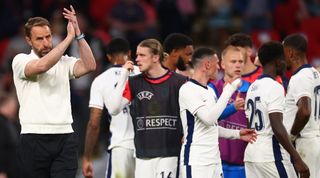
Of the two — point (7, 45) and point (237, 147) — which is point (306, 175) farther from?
point (7, 45)

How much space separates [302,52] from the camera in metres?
12.9

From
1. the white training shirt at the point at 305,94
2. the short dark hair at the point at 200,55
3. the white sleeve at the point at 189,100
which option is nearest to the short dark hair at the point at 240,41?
the white training shirt at the point at 305,94

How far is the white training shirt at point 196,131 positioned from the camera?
11820mm

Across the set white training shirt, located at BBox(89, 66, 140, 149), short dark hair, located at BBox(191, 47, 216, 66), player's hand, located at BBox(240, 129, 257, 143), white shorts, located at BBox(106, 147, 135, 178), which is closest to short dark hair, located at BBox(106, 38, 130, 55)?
white training shirt, located at BBox(89, 66, 140, 149)

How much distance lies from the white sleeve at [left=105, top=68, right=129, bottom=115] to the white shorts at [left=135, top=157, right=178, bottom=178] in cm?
65

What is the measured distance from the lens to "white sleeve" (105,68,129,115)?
12148mm

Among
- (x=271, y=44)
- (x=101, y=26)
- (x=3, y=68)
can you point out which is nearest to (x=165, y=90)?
(x=271, y=44)

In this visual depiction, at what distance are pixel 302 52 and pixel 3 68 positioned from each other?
753 centimetres

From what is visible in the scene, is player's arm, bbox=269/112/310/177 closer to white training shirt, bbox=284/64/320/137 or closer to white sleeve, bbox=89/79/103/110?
white training shirt, bbox=284/64/320/137

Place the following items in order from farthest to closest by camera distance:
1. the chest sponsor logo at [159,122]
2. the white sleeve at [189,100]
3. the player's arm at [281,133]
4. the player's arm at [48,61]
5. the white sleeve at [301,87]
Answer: the white sleeve at [301,87] < the chest sponsor logo at [159,122] < the player's arm at [281,133] < the white sleeve at [189,100] < the player's arm at [48,61]

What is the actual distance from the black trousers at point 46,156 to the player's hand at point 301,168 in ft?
7.91

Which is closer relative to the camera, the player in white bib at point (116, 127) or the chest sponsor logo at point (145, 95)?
the chest sponsor logo at point (145, 95)

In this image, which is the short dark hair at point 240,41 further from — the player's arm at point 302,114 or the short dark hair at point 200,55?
the short dark hair at point 200,55

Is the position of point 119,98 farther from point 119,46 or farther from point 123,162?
point 119,46
